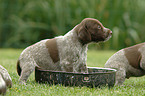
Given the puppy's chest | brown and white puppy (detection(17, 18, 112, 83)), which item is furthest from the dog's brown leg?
the puppy's chest

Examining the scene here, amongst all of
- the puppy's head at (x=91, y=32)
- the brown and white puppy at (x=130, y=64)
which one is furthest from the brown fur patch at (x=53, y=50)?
the brown and white puppy at (x=130, y=64)

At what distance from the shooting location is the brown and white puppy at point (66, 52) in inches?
185

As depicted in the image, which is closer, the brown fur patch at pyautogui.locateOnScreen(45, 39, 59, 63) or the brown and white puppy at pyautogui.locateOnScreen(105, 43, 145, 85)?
the brown fur patch at pyautogui.locateOnScreen(45, 39, 59, 63)

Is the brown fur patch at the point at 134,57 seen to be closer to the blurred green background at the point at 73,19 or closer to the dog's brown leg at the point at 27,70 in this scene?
the dog's brown leg at the point at 27,70

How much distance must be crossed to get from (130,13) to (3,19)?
700 centimetres

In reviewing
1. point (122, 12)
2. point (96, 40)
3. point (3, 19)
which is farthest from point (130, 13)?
point (96, 40)

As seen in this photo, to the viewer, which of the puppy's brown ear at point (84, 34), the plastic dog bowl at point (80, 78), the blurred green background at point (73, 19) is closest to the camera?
the plastic dog bowl at point (80, 78)

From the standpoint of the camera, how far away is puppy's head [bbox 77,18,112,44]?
4672 mm

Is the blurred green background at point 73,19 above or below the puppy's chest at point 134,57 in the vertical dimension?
above

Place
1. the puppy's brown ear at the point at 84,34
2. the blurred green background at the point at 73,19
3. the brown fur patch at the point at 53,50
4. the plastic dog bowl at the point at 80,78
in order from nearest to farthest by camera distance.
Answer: the plastic dog bowl at the point at 80,78 → the puppy's brown ear at the point at 84,34 → the brown fur patch at the point at 53,50 → the blurred green background at the point at 73,19

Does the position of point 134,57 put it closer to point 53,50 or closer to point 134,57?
point 134,57

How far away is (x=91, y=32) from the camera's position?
472 cm

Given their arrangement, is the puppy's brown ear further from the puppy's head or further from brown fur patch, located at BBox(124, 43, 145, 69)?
brown fur patch, located at BBox(124, 43, 145, 69)

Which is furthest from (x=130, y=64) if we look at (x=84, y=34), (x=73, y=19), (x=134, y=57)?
(x=73, y=19)
